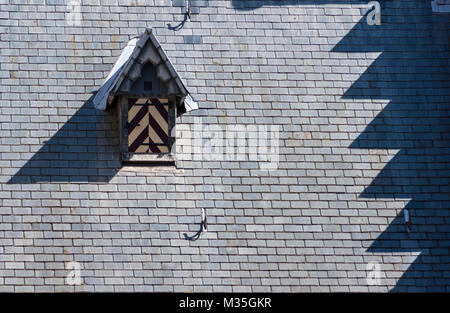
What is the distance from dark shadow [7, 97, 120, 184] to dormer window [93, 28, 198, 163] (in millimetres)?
415

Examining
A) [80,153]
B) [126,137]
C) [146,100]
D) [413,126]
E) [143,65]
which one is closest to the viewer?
[143,65]

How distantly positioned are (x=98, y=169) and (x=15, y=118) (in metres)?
2.85

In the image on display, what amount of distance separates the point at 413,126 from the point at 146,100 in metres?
7.92

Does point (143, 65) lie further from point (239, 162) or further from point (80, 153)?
point (239, 162)

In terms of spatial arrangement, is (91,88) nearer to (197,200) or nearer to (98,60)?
(98,60)

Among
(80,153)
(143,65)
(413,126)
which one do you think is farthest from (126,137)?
(413,126)

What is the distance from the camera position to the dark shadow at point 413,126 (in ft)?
135

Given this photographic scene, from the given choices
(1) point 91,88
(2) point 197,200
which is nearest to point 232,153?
(2) point 197,200

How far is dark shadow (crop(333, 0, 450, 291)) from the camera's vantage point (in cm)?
4106

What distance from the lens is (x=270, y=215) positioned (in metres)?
41.0

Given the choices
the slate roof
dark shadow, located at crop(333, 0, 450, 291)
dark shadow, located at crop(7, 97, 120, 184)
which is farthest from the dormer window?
dark shadow, located at crop(333, 0, 450, 291)

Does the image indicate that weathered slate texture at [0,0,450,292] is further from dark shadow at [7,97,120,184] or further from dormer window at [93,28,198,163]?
dormer window at [93,28,198,163]

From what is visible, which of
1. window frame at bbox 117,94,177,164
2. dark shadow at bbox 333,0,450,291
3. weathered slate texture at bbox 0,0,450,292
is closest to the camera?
weathered slate texture at bbox 0,0,450,292

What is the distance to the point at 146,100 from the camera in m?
41.6
